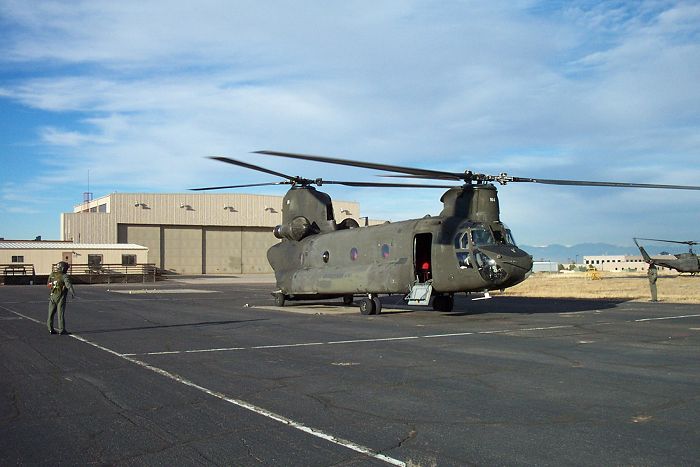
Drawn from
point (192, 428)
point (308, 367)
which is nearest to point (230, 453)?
point (192, 428)

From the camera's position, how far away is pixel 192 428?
6758 mm

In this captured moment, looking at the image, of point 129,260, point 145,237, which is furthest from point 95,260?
point 145,237

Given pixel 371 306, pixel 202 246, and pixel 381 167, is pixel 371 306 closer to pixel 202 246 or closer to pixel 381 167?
pixel 381 167

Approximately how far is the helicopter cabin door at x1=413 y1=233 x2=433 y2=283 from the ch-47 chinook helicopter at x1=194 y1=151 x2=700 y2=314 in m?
0.03

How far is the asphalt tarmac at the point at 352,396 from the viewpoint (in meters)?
5.94

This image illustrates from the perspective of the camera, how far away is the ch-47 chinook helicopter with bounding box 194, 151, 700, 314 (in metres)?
19.5

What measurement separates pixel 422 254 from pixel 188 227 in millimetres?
62105

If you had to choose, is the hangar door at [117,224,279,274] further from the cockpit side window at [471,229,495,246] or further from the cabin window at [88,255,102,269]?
the cockpit side window at [471,229,495,246]

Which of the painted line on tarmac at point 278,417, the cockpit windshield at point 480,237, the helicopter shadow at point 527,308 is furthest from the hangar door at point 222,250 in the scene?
the painted line on tarmac at point 278,417

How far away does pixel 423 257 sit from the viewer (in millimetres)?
22281

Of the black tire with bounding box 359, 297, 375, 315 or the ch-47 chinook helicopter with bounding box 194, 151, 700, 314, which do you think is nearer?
the ch-47 chinook helicopter with bounding box 194, 151, 700, 314

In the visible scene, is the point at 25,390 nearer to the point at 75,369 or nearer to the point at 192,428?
the point at 75,369

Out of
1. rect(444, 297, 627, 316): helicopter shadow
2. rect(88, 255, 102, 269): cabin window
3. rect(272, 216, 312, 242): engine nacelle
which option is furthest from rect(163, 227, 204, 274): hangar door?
rect(444, 297, 627, 316): helicopter shadow

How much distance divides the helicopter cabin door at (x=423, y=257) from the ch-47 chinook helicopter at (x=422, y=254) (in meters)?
0.03
